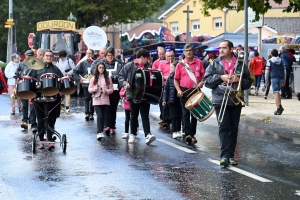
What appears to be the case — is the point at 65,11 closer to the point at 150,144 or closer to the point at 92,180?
the point at 150,144

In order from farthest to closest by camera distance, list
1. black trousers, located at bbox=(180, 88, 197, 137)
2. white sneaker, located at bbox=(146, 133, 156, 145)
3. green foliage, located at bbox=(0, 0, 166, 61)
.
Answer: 1. green foliage, located at bbox=(0, 0, 166, 61)
2. black trousers, located at bbox=(180, 88, 197, 137)
3. white sneaker, located at bbox=(146, 133, 156, 145)

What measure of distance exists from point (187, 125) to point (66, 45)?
Result: 64.0ft

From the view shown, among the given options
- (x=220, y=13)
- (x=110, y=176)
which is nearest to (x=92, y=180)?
(x=110, y=176)

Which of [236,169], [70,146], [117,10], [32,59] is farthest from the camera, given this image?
[117,10]

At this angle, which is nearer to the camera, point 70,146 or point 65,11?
point 70,146

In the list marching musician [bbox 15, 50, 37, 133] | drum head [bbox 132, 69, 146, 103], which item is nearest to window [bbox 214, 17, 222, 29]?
marching musician [bbox 15, 50, 37, 133]

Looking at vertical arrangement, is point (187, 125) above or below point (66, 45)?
below

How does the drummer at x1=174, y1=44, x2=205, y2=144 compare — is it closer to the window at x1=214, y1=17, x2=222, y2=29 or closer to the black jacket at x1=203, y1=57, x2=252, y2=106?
the black jacket at x1=203, y1=57, x2=252, y2=106

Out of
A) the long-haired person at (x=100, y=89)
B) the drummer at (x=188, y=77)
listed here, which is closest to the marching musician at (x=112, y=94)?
the long-haired person at (x=100, y=89)

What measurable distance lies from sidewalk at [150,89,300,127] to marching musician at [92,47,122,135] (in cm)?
399

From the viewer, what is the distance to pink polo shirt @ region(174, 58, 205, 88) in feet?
44.9

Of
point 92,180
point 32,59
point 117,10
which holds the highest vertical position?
point 117,10

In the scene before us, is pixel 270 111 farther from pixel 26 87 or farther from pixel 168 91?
pixel 26 87

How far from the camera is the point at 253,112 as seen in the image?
21031mm
